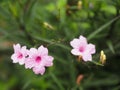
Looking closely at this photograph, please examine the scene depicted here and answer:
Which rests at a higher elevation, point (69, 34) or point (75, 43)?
point (69, 34)

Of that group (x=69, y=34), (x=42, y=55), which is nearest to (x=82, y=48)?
(x=42, y=55)

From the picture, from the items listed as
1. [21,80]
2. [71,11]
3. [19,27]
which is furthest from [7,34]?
[21,80]

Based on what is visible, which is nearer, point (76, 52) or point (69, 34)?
point (76, 52)

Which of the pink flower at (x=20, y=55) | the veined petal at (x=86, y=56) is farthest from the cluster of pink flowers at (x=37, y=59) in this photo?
the veined petal at (x=86, y=56)

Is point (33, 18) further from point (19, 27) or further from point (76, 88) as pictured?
point (76, 88)

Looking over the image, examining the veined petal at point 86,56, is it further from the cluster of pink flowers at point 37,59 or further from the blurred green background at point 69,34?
the blurred green background at point 69,34

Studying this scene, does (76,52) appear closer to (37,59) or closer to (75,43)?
(75,43)

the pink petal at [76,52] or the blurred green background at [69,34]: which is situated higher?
the blurred green background at [69,34]

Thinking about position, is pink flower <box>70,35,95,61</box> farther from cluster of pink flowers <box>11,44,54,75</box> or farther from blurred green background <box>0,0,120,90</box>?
blurred green background <box>0,0,120,90</box>

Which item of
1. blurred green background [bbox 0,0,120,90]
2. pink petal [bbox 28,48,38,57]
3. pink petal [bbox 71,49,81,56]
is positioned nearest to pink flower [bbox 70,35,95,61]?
pink petal [bbox 71,49,81,56]
